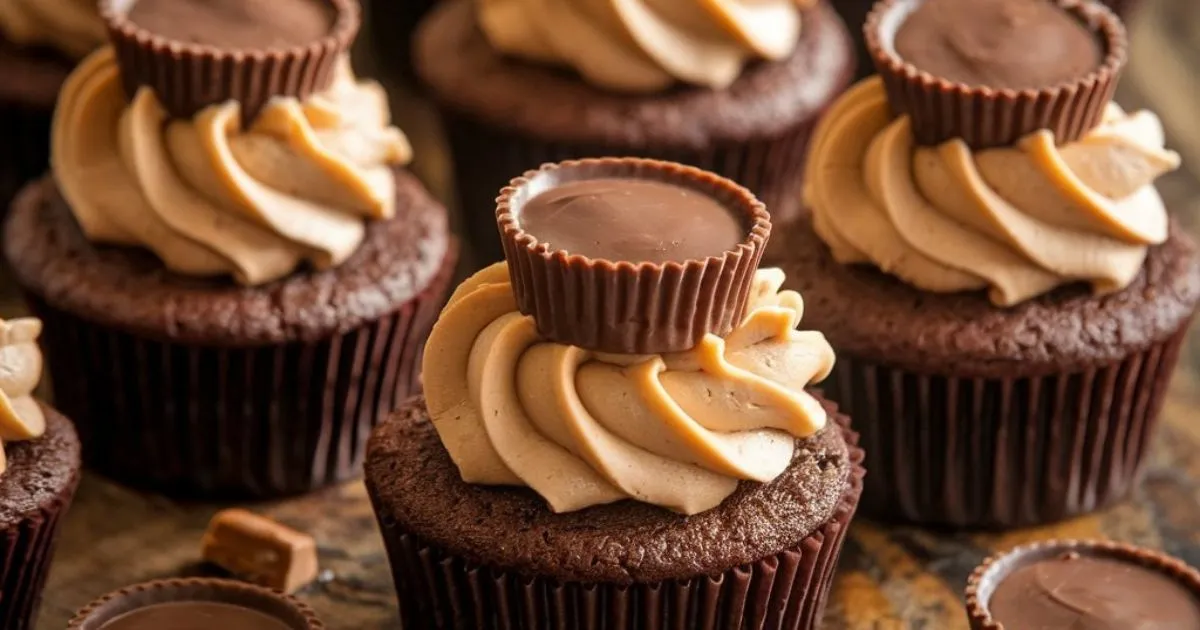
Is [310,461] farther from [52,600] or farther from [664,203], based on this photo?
[664,203]

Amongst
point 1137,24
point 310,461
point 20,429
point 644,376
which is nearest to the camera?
point 644,376

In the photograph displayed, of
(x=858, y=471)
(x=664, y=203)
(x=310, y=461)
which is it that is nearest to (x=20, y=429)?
(x=310, y=461)

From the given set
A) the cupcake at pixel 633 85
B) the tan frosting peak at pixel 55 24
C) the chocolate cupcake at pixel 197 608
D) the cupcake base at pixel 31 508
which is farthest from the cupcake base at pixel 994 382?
the tan frosting peak at pixel 55 24

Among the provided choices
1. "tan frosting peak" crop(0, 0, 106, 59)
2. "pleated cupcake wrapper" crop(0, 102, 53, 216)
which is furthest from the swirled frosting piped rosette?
"pleated cupcake wrapper" crop(0, 102, 53, 216)

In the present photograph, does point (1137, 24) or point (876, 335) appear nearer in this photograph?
point (876, 335)

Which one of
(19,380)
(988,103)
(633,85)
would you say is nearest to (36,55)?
(633,85)
